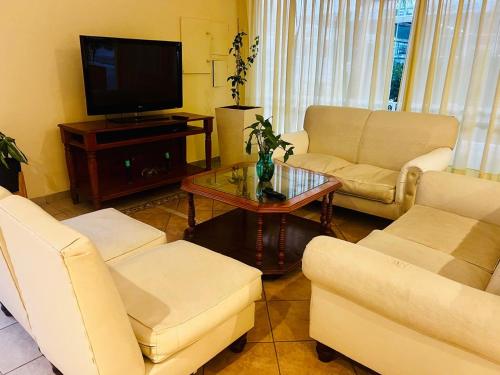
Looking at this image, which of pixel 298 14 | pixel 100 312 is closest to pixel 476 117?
pixel 298 14

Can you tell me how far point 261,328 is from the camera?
184 centimetres

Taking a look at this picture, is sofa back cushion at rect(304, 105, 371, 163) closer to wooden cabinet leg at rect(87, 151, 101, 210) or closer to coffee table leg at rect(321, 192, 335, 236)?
coffee table leg at rect(321, 192, 335, 236)

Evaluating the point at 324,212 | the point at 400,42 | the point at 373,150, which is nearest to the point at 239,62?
the point at 400,42

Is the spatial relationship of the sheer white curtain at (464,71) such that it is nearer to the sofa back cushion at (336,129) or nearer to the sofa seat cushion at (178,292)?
the sofa back cushion at (336,129)

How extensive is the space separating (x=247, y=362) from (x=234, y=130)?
2924 millimetres

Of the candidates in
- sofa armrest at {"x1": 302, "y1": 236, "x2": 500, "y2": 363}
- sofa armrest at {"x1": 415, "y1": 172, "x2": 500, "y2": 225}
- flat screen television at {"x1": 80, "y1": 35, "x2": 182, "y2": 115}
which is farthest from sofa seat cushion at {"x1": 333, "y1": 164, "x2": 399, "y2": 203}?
flat screen television at {"x1": 80, "y1": 35, "x2": 182, "y2": 115}

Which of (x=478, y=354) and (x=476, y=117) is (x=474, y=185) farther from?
(x=476, y=117)

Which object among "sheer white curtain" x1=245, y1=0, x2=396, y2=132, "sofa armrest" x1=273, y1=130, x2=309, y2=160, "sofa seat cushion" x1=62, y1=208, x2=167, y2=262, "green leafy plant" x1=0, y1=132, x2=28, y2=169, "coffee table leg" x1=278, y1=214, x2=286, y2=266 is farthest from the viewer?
"sheer white curtain" x1=245, y1=0, x2=396, y2=132

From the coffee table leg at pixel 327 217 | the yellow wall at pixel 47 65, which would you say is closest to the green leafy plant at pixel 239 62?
the yellow wall at pixel 47 65

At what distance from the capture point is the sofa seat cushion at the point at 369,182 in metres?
2.71

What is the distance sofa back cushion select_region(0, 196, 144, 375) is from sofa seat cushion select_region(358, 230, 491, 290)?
1.18 m

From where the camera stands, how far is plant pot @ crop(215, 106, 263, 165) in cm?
409

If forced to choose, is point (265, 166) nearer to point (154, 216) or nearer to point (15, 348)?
point (154, 216)

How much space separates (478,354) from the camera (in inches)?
43.1
